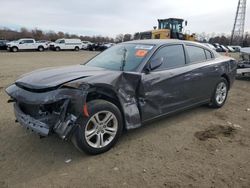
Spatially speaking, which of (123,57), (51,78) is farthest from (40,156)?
(123,57)

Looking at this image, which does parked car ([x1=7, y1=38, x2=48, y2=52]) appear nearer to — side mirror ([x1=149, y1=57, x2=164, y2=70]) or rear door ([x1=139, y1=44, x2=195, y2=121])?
rear door ([x1=139, y1=44, x2=195, y2=121])

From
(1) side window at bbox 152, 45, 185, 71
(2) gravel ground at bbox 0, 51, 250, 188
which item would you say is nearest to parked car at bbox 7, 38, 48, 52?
(2) gravel ground at bbox 0, 51, 250, 188

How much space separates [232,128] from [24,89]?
3655 millimetres

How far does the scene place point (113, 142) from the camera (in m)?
3.51

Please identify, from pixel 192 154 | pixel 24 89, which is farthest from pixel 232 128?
pixel 24 89

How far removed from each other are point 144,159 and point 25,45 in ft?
110

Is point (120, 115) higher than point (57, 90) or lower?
lower

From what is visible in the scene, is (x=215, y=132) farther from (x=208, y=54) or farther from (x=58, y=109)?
(x=58, y=109)

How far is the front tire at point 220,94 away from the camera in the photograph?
5371 mm

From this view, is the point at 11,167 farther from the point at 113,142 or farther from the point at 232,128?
→ the point at 232,128

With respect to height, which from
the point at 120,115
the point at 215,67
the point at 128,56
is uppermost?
the point at 128,56

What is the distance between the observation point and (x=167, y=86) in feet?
13.4

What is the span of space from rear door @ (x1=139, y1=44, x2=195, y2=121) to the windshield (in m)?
0.23

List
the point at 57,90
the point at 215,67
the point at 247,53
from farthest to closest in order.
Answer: the point at 247,53 → the point at 215,67 → the point at 57,90
